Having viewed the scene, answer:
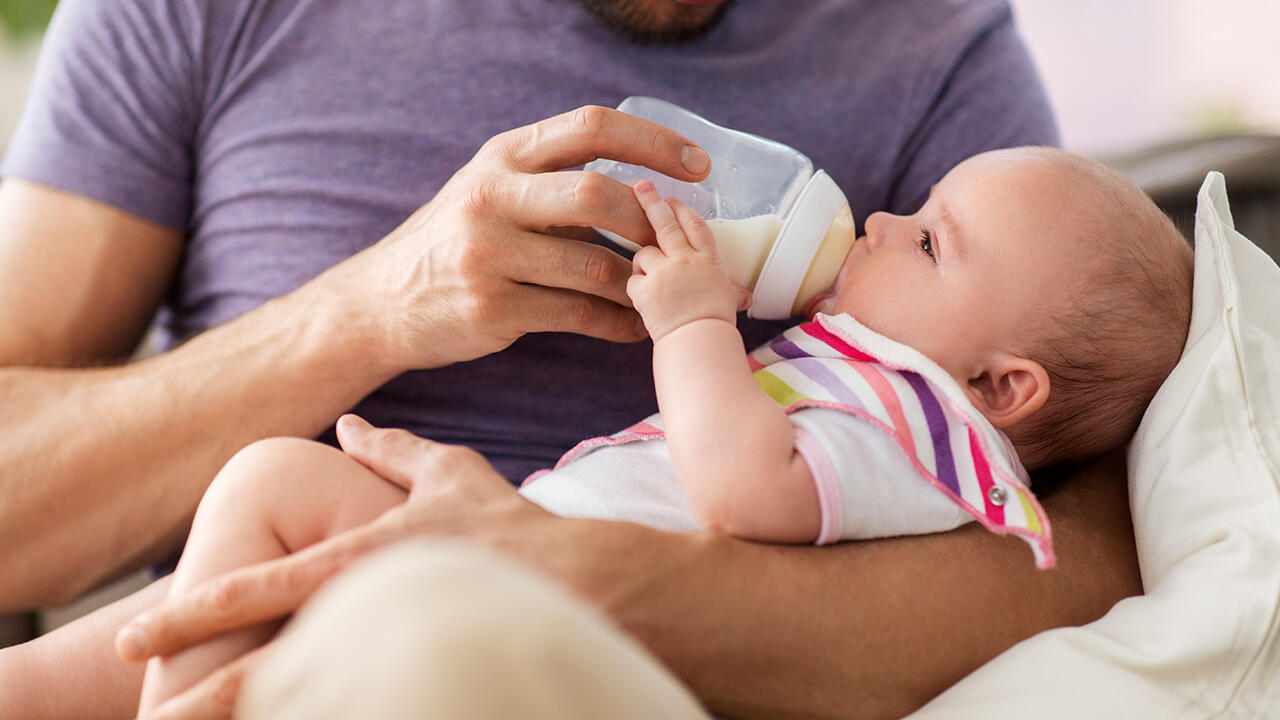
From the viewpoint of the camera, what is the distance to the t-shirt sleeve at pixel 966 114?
1.41 meters

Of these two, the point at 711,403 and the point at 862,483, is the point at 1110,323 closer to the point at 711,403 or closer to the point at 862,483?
the point at 862,483

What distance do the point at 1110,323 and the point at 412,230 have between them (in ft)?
2.58

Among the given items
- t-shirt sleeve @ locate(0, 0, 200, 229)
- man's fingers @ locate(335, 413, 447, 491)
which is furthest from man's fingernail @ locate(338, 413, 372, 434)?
t-shirt sleeve @ locate(0, 0, 200, 229)

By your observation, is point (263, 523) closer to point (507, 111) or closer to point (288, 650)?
point (288, 650)

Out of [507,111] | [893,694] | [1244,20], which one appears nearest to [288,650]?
[893,694]

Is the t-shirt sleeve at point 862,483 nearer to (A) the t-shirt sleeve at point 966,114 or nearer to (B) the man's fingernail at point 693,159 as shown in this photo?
(B) the man's fingernail at point 693,159

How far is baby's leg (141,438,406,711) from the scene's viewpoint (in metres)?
0.76

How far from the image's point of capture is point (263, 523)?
0.80 metres

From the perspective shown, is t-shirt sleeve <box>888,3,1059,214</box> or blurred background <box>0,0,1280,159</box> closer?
t-shirt sleeve <box>888,3,1059,214</box>

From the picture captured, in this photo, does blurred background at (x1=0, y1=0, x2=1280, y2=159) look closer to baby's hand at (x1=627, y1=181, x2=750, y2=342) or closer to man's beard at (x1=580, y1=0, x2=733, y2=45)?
man's beard at (x1=580, y1=0, x2=733, y2=45)

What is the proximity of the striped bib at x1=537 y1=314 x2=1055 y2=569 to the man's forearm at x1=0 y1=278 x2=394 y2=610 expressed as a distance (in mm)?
554

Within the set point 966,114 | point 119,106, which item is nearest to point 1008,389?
point 966,114

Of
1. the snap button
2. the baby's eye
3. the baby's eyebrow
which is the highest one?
the baby's eyebrow

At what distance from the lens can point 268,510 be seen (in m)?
0.81
